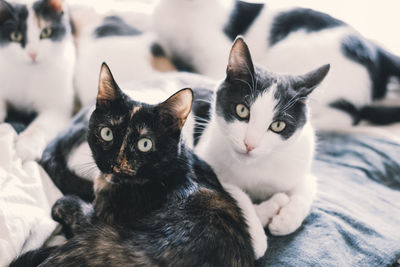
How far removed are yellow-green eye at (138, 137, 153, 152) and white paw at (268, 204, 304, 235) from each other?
44 centimetres

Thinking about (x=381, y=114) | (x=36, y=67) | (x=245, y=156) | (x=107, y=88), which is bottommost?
(x=381, y=114)

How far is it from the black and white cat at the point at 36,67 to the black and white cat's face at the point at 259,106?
0.75m

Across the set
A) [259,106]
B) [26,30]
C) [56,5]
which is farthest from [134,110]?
[56,5]

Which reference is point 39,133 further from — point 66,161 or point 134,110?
point 134,110

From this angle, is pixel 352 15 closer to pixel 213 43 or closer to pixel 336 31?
pixel 336 31

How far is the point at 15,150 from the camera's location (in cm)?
129

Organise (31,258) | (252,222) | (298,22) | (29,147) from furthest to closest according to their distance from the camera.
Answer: (298,22) → (29,147) → (252,222) → (31,258)

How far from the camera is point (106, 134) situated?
3.14ft

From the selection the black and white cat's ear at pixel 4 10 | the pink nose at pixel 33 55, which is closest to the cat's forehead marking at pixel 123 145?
the pink nose at pixel 33 55

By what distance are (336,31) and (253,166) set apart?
1.04 metres

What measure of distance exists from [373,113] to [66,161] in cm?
146

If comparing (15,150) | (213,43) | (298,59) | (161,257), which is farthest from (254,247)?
(213,43)

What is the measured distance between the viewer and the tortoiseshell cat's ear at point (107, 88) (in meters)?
0.97

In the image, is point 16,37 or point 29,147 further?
point 16,37
